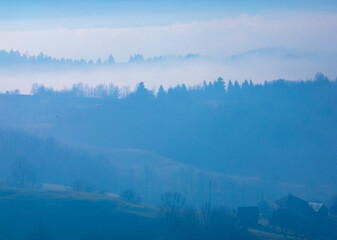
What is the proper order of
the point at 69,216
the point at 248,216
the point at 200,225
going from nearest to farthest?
the point at 200,225 < the point at 69,216 < the point at 248,216

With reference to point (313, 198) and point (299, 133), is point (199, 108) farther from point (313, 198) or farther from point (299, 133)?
point (313, 198)

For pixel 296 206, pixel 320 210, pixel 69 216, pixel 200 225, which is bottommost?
pixel 320 210

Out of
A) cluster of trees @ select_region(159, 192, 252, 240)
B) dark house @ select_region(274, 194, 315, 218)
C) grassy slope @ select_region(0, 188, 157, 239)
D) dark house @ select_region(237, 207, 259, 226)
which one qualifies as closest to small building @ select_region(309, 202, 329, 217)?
dark house @ select_region(274, 194, 315, 218)

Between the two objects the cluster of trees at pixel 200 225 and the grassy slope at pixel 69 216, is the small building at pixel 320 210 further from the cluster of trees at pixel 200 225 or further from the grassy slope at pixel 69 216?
the grassy slope at pixel 69 216

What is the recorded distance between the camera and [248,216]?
44156 mm

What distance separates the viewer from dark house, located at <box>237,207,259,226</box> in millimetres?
42588

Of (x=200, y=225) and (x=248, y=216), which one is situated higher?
(x=200, y=225)

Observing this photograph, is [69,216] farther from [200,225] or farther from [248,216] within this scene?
[248,216]

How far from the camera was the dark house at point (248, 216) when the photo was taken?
42588mm

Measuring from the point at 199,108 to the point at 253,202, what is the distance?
186 ft

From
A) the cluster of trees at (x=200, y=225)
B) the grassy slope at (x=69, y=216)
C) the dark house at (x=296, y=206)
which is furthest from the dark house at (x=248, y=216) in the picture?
the grassy slope at (x=69, y=216)

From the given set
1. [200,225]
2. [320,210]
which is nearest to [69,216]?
[200,225]

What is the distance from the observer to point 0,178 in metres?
63.4

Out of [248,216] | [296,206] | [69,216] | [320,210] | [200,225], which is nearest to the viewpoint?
[200,225]
